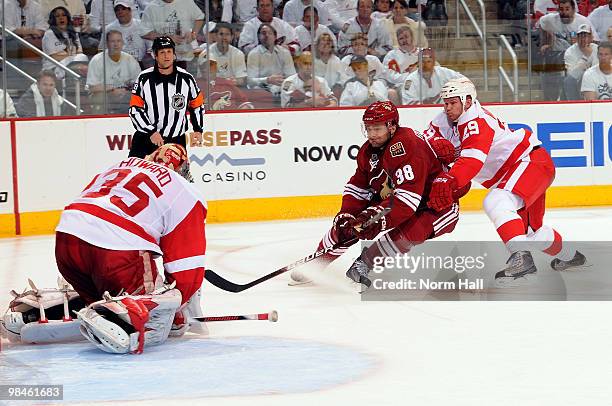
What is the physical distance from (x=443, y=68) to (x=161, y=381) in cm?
601

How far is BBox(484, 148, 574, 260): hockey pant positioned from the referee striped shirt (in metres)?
2.06

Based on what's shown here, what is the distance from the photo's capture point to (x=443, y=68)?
29.7 feet

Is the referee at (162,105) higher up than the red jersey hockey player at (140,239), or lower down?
higher up

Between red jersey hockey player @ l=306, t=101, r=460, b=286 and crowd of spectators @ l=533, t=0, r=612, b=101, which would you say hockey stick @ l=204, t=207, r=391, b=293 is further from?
crowd of spectators @ l=533, t=0, r=612, b=101

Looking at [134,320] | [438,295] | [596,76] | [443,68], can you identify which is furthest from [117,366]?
[596,76]

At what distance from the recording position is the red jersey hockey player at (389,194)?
5090 mm

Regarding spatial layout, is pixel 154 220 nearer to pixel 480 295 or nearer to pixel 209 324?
pixel 209 324

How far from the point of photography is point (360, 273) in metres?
5.26

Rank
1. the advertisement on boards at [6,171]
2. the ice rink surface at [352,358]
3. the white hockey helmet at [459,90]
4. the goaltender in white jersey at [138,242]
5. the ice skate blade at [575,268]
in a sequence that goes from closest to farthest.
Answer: the ice rink surface at [352,358] → the goaltender in white jersey at [138,242] → the white hockey helmet at [459,90] → the ice skate blade at [575,268] → the advertisement on boards at [6,171]

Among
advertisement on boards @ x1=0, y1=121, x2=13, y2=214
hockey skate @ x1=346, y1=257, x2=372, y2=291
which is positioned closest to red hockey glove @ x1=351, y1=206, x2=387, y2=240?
hockey skate @ x1=346, y1=257, x2=372, y2=291

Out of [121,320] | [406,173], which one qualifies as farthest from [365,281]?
[121,320]

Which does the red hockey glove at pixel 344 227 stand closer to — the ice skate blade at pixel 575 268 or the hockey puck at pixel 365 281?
the hockey puck at pixel 365 281

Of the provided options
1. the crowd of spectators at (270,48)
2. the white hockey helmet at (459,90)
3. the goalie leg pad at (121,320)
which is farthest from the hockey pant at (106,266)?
the crowd of spectators at (270,48)

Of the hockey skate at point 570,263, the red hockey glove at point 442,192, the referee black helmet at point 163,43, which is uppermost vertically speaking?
the referee black helmet at point 163,43
